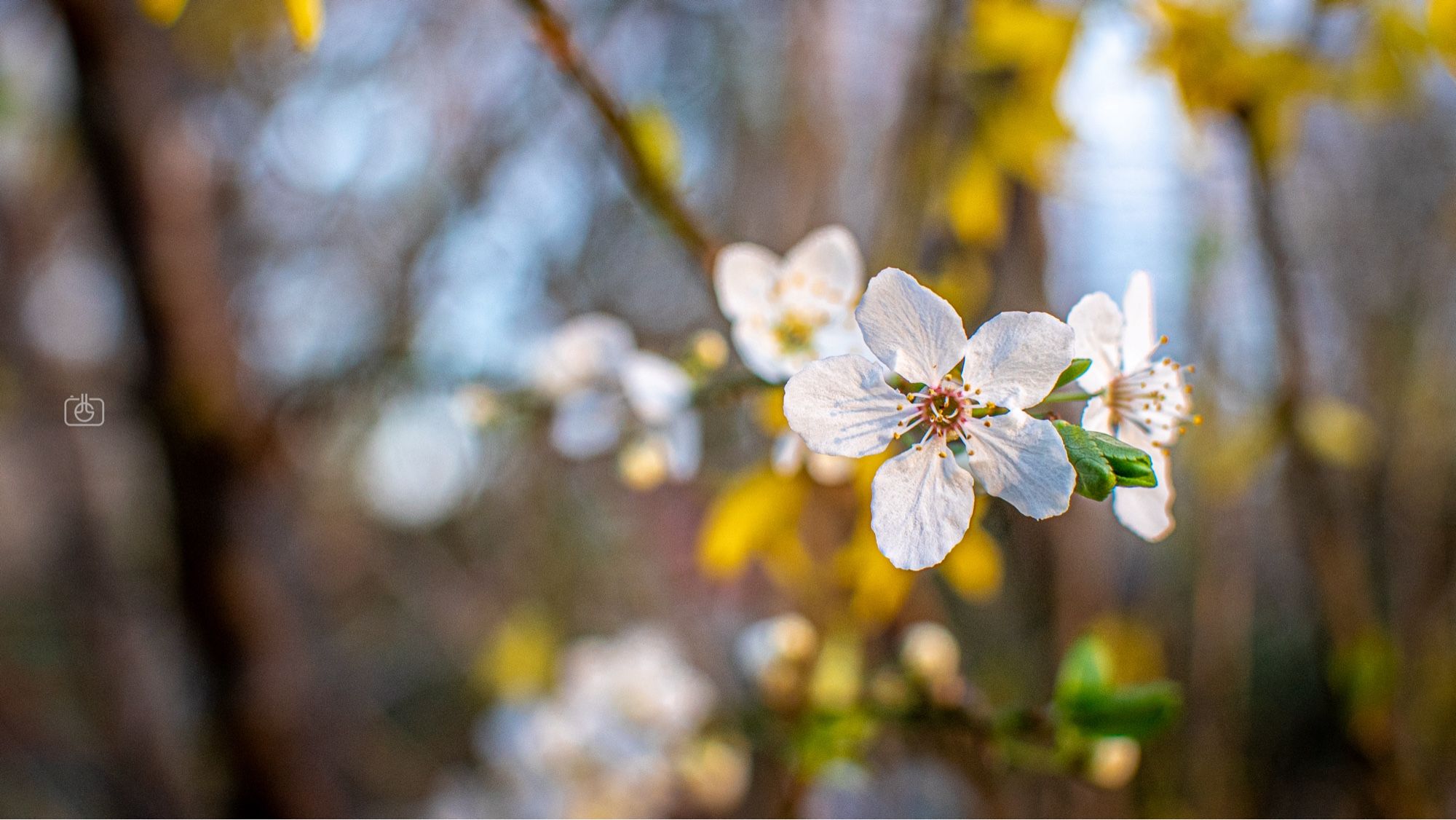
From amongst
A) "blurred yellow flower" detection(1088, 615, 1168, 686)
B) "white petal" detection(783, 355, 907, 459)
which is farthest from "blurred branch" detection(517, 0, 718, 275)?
"blurred yellow flower" detection(1088, 615, 1168, 686)

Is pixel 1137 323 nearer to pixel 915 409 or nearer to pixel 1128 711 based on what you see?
pixel 915 409

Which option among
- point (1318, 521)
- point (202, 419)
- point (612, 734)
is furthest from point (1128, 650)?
point (202, 419)

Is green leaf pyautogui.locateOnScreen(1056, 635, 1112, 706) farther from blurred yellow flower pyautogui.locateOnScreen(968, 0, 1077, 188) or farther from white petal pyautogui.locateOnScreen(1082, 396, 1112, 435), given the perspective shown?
blurred yellow flower pyautogui.locateOnScreen(968, 0, 1077, 188)

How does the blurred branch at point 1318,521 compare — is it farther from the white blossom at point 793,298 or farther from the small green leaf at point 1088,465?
the small green leaf at point 1088,465

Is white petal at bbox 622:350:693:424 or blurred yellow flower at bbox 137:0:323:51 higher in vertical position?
blurred yellow flower at bbox 137:0:323:51

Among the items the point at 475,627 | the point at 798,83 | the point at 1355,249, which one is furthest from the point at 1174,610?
the point at 475,627

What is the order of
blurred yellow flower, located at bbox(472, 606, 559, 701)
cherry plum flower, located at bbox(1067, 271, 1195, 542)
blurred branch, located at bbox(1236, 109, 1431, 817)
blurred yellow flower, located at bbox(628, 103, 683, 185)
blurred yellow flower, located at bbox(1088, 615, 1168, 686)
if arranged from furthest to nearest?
1. blurred yellow flower, located at bbox(472, 606, 559, 701)
2. blurred yellow flower, located at bbox(1088, 615, 1168, 686)
3. blurred branch, located at bbox(1236, 109, 1431, 817)
4. blurred yellow flower, located at bbox(628, 103, 683, 185)
5. cherry plum flower, located at bbox(1067, 271, 1195, 542)
